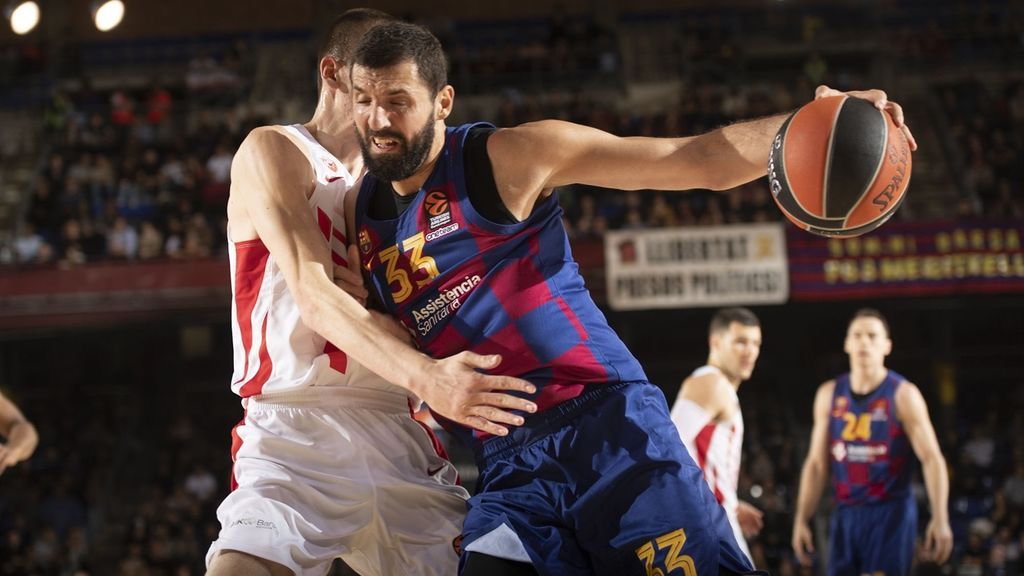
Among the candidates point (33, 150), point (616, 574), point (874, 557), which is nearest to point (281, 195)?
point (616, 574)

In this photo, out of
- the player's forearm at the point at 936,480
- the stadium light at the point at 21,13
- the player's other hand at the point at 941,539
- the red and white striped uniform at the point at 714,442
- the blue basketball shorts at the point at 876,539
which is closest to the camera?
the red and white striped uniform at the point at 714,442

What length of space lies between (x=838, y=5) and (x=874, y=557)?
1506 cm

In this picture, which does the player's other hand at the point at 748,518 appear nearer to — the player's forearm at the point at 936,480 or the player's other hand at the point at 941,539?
the player's other hand at the point at 941,539

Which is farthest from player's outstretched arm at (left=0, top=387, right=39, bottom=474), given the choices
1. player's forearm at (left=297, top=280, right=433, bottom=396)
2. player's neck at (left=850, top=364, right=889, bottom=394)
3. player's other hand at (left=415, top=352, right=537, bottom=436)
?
→ player's neck at (left=850, top=364, right=889, bottom=394)

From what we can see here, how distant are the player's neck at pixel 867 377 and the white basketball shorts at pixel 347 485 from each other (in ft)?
15.8

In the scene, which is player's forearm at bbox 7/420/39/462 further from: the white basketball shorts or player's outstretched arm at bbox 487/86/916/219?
player's outstretched arm at bbox 487/86/916/219

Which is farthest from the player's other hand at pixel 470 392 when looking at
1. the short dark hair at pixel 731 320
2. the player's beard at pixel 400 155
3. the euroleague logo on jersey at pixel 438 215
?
the short dark hair at pixel 731 320

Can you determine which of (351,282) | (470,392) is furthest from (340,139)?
(470,392)

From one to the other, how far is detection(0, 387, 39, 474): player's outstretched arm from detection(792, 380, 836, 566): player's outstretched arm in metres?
4.83

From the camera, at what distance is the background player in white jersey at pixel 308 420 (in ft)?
11.1

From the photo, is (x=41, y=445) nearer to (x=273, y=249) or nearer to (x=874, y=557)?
(x=874, y=557)

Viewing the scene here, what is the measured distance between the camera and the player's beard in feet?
11.0

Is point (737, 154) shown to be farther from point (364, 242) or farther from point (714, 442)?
point (714, 442)

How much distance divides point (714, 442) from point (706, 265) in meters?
7.07
